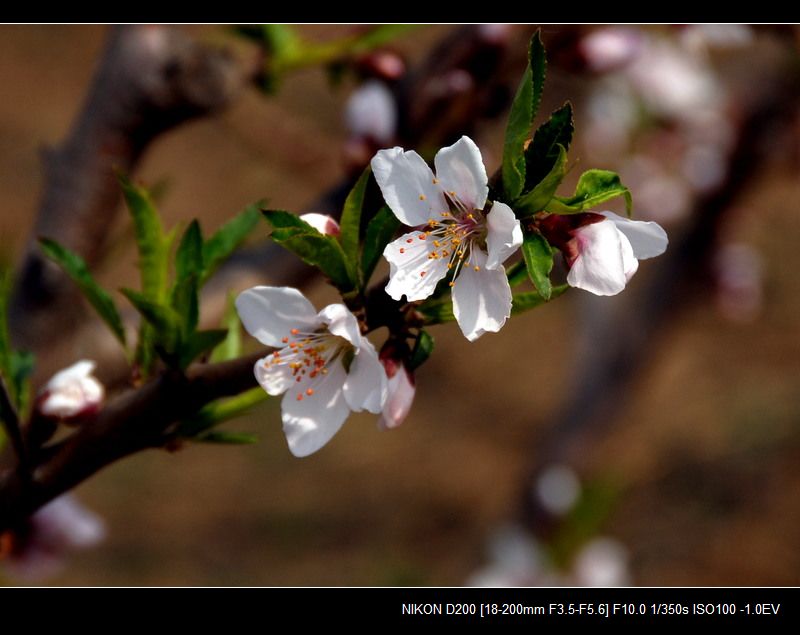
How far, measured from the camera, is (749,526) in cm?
393

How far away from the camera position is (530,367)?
15.2 ft

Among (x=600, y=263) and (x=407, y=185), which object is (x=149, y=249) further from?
(x=600, y=263)

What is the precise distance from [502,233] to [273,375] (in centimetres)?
21

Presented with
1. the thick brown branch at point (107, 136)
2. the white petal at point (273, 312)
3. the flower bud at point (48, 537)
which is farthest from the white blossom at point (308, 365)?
the thick brown branch at point (107, 136)

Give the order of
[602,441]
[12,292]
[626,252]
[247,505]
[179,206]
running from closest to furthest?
[626,252]
[12,292]
[602,441]
[247,505]
[179,206]

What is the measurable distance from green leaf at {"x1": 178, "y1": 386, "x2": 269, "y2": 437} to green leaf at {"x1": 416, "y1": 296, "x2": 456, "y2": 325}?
167 mm

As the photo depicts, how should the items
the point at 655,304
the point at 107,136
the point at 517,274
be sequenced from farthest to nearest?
the point at 655,304 → the point at 107,136 → the point at 517,274

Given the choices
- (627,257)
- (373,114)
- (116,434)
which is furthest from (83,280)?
(373,114)

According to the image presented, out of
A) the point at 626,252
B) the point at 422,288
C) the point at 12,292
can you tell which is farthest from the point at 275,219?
the point at 12,292

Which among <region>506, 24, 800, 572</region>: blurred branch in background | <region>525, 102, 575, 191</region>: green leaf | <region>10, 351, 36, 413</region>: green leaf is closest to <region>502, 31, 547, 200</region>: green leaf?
<region>525, 102, 575, 191</region>: green leaf

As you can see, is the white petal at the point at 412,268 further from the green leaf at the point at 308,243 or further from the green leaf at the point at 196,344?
the green leaf at the point at 196,344
